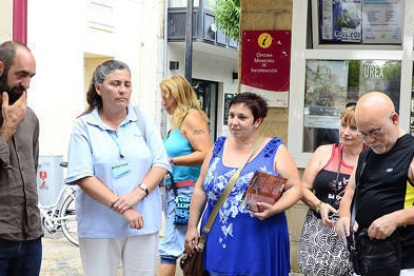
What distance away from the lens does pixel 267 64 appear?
6387 millimetres

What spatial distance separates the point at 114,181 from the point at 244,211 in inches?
34.0

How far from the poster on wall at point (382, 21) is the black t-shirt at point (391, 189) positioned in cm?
295

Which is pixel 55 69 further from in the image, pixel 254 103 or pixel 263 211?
pixel 263 211

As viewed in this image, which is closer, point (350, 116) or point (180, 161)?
point (350, 116)

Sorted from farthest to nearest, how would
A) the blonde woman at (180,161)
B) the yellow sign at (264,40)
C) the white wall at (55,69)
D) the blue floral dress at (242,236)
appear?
the white wall at (55,69) → the yellow sign at (264,40) → the blonde woman at (180,161) → the blue floral dress at (242,236)

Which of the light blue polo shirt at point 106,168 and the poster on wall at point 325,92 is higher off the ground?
the poster on wall at point 325,92

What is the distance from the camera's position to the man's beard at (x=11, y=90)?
11.5 ft

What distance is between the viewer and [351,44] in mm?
6281

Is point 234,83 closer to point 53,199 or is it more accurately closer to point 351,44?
point 53,199

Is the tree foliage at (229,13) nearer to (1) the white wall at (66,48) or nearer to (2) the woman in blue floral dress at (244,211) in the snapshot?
(1) the white wall at (66,48)

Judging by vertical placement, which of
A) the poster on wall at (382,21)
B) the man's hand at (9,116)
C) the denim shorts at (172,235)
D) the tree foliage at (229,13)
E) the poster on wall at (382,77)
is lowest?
the denim shorts at (172,235)

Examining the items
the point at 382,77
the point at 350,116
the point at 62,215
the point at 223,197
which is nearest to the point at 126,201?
the point at 223,197

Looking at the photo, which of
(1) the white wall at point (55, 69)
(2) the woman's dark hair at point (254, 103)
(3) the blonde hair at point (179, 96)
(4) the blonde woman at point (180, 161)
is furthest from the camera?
(1) the white wall at point (55, 69)

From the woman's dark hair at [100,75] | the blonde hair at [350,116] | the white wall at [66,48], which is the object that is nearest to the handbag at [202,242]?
the blonde hair at [350,116]
